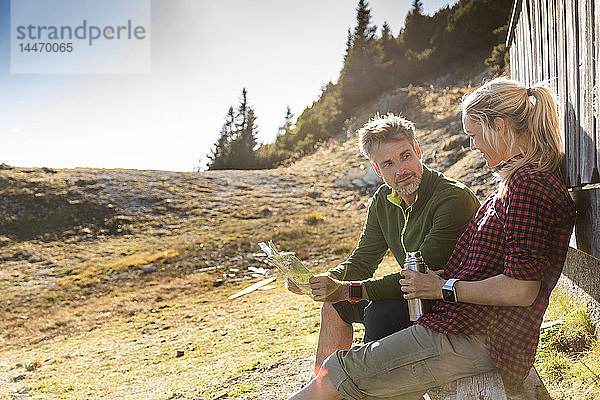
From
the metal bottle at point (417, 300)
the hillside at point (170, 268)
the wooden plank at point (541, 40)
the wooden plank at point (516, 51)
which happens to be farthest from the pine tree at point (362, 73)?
the metal bottle at point (417, 300)

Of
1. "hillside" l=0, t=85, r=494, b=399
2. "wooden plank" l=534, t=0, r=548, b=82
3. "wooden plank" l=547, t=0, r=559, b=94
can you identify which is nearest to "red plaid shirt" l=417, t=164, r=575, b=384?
"wooden plank" l=547, t=0, r=559, b=94

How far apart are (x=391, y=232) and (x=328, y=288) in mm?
558

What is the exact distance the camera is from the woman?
193cm

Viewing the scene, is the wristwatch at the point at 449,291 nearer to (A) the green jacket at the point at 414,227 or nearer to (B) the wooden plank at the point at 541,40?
(A) the green jacket at the point at 414,227

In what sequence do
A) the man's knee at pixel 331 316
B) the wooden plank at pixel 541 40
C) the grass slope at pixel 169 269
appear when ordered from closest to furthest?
→ 1. the man's knee at pixel 331 316
2. the wooden plank at pixel 541 40
3. the grass slope at pixel 169 269

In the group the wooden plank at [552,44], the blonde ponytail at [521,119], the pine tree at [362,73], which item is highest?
the pine tree at [362,73]

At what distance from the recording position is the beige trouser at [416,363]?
205 cm

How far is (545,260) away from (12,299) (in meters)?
9.87

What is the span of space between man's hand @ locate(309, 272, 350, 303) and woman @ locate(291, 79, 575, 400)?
17.6 inches

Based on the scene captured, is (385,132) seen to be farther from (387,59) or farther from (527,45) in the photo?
(387,59)

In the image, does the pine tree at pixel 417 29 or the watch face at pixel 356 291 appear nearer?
the watch face at pixel 356 291

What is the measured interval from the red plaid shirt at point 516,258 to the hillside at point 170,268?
76.5 inches

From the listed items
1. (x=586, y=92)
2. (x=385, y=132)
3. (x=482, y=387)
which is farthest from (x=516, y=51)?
(x=482, y=387)

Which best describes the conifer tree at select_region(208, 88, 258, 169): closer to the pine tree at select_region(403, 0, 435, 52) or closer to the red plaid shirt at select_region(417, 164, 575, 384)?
the pine tree at select_region(403, 0, 435, 52)
